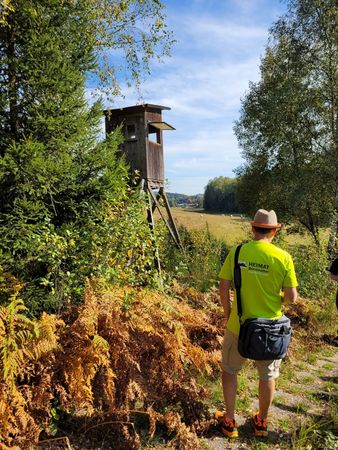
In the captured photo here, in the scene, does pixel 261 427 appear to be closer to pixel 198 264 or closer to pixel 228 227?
pixel 198 264

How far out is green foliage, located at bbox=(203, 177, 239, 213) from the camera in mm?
114500

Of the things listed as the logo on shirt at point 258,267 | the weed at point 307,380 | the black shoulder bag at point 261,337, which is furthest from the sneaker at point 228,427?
the weed at point 307,380

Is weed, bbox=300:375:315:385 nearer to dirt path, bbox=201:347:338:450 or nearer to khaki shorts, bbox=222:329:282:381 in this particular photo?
dirt path, bbox=201:347:338:450

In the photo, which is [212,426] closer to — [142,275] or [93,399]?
[93,399]

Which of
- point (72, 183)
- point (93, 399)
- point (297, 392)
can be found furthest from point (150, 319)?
point (72, 183)

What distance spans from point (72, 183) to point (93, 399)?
13.5ft

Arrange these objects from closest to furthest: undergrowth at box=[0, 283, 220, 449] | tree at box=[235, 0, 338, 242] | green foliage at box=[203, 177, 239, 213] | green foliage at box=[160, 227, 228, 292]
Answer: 1. undergrowth at box=[0, 283, 220, 449]
2. green foliage at box=[160, 227, 228, 292]
3. tree at box=[235, 0, 338, 242]
4. green foliage at box=[203, 177, 239, 213]

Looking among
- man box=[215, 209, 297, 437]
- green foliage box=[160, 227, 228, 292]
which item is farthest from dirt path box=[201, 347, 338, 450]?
green foliage box=[160, 227, 228, 292]

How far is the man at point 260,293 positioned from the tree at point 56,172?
7.99 feet

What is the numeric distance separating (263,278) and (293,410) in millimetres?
2030

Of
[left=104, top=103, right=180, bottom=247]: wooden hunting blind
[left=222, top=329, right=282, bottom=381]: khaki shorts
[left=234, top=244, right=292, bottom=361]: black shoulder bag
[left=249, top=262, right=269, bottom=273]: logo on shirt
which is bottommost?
[left=222, top=329, right=282, bottom=381]: khaki shorts

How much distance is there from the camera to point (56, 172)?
648 cm

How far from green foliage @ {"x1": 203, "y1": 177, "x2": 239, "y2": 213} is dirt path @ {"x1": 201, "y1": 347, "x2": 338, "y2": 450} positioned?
342ft

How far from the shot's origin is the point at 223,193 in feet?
408
